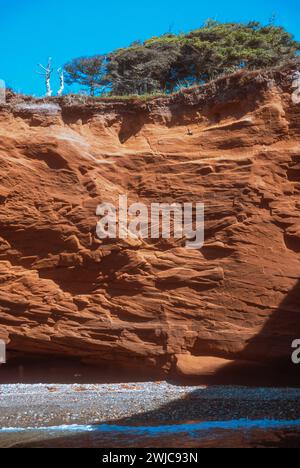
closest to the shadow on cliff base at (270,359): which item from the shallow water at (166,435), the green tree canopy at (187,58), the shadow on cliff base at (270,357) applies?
the shadow on cliff base at (270,357)

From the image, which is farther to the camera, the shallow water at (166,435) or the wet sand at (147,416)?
the wet sand at (147,416)

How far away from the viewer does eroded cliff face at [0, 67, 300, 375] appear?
35.9 feet

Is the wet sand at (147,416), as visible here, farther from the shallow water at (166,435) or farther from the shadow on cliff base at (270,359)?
the shadow on cliff base at (270,359)

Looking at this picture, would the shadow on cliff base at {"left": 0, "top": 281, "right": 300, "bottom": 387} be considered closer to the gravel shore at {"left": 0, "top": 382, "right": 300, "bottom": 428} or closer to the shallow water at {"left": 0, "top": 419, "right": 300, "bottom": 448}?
the gravel shore at {"left": 0, "top": 382, "right": 300, "bottom": 428}

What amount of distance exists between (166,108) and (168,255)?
4129mm

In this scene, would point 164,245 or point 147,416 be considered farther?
point 164,245

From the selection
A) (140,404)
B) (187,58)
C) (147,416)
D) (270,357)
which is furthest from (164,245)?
(187,58)

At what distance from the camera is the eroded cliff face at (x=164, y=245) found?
10.9m

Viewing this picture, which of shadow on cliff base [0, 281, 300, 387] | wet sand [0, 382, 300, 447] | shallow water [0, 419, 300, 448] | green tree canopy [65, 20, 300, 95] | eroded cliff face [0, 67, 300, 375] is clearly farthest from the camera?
green tree canopy [65, 20, 300, 95]

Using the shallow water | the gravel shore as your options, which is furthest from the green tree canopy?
the shallow water

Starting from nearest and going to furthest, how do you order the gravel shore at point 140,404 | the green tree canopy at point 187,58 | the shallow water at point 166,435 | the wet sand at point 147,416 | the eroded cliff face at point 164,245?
1. the shallow water at point 166,435
2. the wet sand at point 147,416
3. the gravel shore at point 140,404
4. the eroded cliff face at point 164,245
5. the green tree canopy at point 187,58

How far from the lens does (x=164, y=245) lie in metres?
11.7

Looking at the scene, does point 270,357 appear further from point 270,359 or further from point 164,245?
point 164,245

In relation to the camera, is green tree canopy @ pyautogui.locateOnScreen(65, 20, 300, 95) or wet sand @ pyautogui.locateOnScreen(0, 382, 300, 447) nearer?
wet sand @ pyautogui.locateOnScreen(0, 382, 300, 447)
